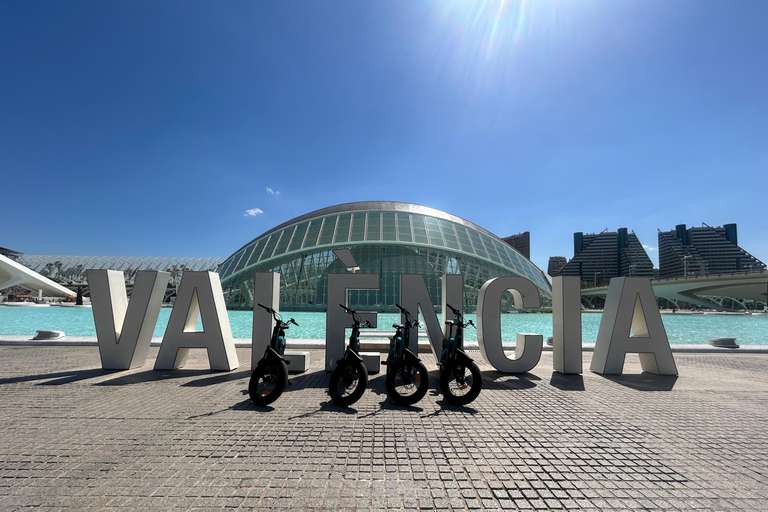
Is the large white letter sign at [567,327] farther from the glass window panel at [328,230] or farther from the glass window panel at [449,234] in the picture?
the glass window panel at [328,230]

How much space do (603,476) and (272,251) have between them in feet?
110

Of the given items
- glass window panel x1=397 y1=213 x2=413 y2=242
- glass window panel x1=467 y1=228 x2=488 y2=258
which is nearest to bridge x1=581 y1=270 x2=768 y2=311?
glass window panel x1=467 y1=228 x2=488 y2=258

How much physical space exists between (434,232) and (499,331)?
27.0m

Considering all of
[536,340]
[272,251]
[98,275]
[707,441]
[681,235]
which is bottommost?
[707,441]

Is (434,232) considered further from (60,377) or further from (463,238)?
(60,377)

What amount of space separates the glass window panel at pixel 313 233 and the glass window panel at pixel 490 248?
16.5 metres

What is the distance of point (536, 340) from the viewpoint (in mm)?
7949

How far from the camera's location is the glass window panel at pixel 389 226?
33531 millimetres

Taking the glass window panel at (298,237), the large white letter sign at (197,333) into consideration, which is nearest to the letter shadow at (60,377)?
the large white letter sign at (197,333)

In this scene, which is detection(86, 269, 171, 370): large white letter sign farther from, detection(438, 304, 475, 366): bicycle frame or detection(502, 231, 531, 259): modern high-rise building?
detection(502, 231, 531, 259): modern high-rise building

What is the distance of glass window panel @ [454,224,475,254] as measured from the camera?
3363 centimetres

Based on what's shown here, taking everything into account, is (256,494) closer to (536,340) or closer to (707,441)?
(707,441)

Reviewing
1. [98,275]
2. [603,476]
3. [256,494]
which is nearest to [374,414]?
[256,494]

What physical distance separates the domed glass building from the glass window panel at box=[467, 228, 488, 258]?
128mm
